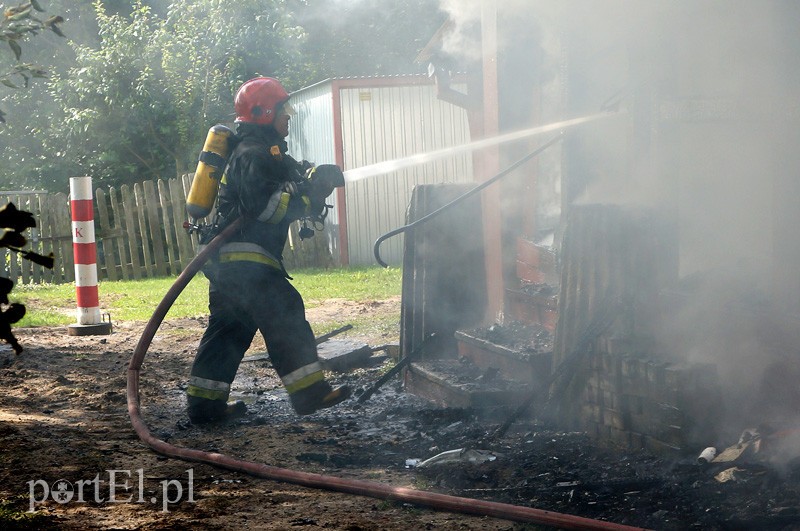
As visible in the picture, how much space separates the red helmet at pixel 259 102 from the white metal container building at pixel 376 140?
8.49 m

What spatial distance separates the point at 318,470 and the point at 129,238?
11127 millimetres

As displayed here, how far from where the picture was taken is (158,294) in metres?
12.0

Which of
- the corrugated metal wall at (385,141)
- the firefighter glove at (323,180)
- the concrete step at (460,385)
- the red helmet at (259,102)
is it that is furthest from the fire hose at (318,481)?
the corrugated metal wall at (385,141)

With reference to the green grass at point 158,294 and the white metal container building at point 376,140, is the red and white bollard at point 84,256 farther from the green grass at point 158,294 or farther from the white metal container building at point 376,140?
the white metal container building at point 376,140

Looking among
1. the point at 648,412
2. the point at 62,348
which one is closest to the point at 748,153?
the point at 648,412

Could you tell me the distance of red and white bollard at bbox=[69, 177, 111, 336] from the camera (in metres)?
8.29

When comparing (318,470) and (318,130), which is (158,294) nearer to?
(318,130)

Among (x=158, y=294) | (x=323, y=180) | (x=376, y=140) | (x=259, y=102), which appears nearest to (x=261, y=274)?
(x=323, y=180)

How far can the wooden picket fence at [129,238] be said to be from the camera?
564 inches

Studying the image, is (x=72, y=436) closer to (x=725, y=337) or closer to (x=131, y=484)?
(x=131, y=484)

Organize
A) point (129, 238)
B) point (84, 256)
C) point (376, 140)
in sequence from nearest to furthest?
point (84, 256)
point (376, 140)
point (129, 238)

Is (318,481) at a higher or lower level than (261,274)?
lower

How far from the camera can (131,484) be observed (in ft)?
13.2

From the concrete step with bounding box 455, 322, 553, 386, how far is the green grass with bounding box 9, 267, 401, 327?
14.1 ft
